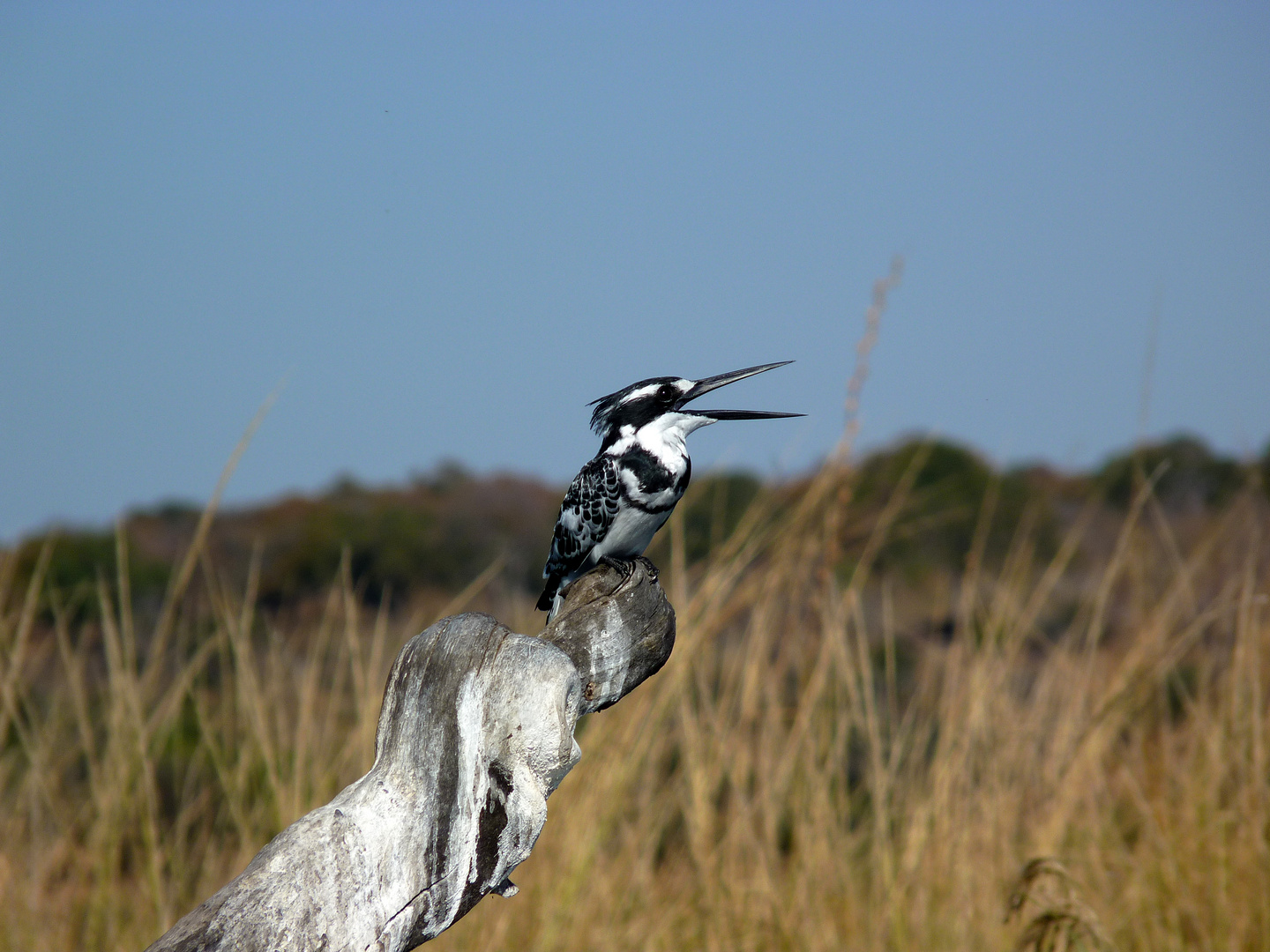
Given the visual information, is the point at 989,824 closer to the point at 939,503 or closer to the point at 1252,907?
the point at 1252,907

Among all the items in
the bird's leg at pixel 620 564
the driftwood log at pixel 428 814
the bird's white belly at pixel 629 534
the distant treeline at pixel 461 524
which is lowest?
the distant treeline at pixel 461 524

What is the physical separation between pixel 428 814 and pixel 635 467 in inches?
37.3

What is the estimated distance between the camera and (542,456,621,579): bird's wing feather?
2.43 meters

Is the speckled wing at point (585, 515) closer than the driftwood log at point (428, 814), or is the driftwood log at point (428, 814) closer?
the driftwood log at point (428, 814)

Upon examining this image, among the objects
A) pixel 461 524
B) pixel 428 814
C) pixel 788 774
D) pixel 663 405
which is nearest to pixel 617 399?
pixel 663 405

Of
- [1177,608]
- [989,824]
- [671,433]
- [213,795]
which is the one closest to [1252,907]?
[989,824]

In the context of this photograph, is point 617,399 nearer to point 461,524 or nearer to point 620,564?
point 620,564

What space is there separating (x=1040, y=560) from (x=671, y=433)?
47.6 feet

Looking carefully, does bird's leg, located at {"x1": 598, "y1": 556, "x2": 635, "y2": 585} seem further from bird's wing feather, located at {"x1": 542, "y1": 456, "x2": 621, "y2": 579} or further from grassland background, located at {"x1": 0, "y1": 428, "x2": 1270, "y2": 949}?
grassland background, located at {"x1": 0, "y1": 428, "x2": 1270, "y2": 949}

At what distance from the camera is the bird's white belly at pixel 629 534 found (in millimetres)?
2395

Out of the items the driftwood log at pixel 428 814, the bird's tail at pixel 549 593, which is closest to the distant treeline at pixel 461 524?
the bird's tail at pixel 549 593

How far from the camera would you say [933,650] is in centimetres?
443

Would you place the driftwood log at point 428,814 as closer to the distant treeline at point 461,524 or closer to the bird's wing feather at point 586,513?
the bird's wing feather at point 586,513

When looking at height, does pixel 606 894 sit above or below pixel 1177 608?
below
